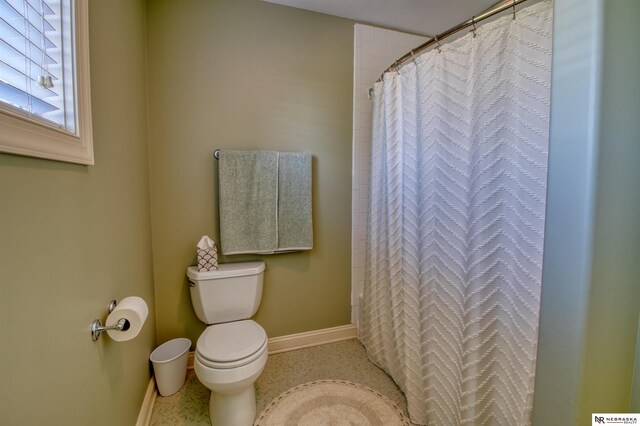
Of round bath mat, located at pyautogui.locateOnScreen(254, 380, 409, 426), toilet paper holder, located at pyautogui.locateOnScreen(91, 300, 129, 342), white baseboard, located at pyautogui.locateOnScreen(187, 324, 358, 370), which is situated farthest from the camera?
white baseboard, located at pyautogui.locateOnScreen(187, 324, 358, 370)

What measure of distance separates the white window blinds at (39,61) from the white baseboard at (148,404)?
1351 mm

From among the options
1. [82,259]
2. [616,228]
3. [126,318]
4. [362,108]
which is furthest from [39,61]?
[362,108]

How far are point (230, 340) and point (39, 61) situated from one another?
1.26 m

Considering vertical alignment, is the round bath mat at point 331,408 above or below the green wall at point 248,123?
below

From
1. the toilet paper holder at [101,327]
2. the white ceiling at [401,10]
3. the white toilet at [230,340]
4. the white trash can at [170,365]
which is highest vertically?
the white ceiling at [401,10]

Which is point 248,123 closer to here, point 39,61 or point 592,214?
point 39,61

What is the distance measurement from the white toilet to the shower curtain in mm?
836

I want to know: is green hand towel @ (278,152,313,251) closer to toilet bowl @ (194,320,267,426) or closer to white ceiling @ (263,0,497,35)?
toilet bowl @ (194,320,267,426)

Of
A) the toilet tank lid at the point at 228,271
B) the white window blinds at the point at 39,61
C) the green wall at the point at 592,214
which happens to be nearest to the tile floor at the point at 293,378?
the toilet tank lid at the point at 228,271

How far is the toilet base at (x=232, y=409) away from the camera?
1.26 meters

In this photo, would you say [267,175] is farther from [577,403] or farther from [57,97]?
[577,403]

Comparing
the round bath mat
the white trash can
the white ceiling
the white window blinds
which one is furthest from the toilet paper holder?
the white ceiling

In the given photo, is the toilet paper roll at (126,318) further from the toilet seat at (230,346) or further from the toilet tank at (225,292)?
the toilet tank at (225,292)

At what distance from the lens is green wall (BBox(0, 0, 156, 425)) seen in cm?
53
